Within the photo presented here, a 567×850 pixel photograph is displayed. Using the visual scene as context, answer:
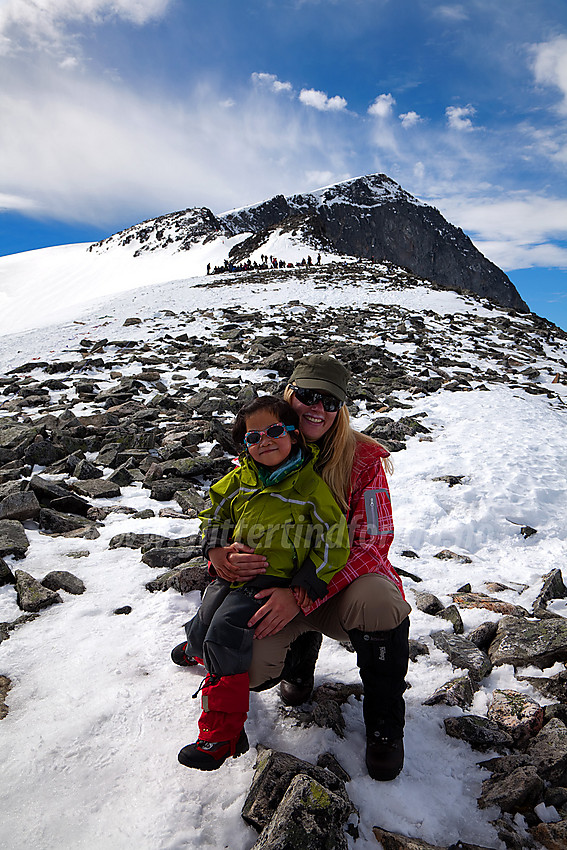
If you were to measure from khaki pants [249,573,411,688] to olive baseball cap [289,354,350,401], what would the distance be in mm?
1186

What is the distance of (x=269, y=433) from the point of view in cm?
286

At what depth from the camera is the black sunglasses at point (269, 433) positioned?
113 inches

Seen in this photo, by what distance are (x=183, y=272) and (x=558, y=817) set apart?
60250mm

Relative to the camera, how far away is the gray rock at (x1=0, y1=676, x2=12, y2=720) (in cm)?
275

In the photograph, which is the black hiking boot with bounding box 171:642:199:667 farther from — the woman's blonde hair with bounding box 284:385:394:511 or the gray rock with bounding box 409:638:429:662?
the gray rock with bounding box 409:638:429:662

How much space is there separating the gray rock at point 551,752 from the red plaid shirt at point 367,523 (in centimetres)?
110

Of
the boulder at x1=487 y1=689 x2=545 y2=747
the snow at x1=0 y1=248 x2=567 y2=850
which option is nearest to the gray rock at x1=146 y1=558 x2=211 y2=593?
the snow at x1=0 y1=248 x2=567 y2=850

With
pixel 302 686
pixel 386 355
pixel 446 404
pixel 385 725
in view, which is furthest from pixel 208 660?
pixel 386 355

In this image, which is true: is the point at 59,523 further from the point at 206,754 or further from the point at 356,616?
the point at 356,616

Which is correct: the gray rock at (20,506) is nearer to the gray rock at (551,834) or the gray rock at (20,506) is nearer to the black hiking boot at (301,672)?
the black hiking boot at (301,672)

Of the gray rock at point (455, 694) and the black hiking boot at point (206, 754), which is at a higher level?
the black hiking boot at point (206, 754)

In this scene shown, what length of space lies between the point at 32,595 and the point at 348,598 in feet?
9.20

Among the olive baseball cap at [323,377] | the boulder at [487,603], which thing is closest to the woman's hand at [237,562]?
the olive baseball cap at [323,377]

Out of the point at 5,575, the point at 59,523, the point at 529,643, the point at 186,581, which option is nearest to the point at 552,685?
the point at 529,643
